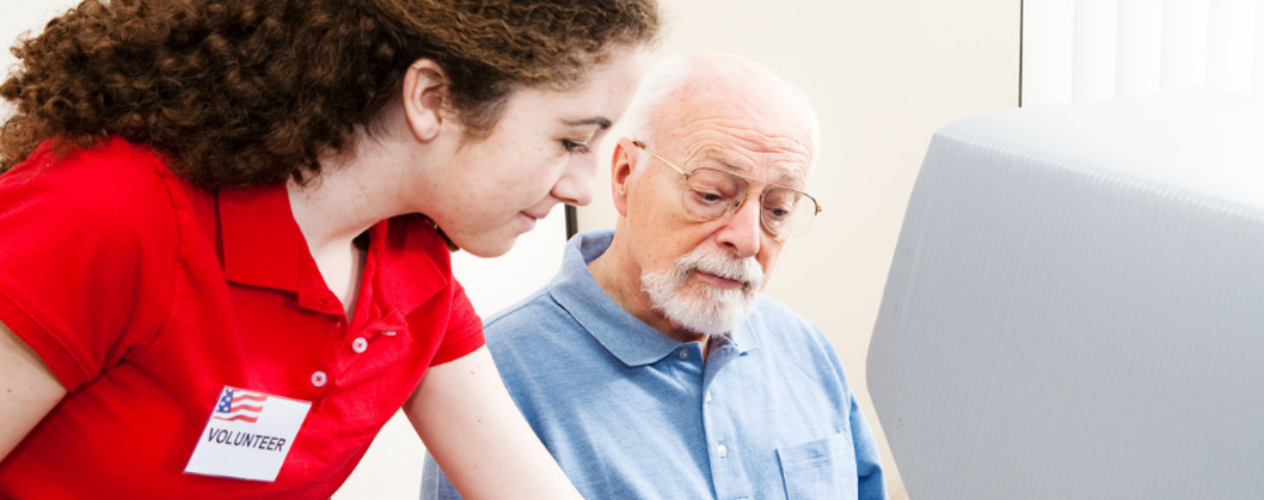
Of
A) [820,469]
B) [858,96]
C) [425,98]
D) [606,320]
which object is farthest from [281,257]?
[858,96]

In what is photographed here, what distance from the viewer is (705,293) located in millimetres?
1396

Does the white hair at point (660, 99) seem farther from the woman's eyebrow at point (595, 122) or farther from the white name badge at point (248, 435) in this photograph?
the white name badge at point (248, 435)

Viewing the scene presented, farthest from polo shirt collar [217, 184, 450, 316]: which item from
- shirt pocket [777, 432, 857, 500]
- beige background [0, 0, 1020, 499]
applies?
beige background [0, 0, 1020, 499]

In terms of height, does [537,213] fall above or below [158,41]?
below

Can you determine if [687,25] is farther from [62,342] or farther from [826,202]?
[62,342]

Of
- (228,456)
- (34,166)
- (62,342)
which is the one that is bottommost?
(228,456)

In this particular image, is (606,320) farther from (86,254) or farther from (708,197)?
(86,254)

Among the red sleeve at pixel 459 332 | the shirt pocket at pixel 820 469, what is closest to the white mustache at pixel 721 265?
the shirt pocket at pixel 820 469

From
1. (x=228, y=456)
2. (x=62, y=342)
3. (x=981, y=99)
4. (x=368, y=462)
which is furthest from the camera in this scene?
Answer: (x=981, y=99)

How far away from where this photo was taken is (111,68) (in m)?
0.71

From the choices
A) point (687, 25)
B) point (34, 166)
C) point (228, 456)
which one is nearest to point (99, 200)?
point (34, 166)

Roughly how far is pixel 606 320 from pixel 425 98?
67 cm

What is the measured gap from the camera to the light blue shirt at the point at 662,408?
1.27 meters

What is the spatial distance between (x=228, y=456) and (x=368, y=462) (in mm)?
1027
